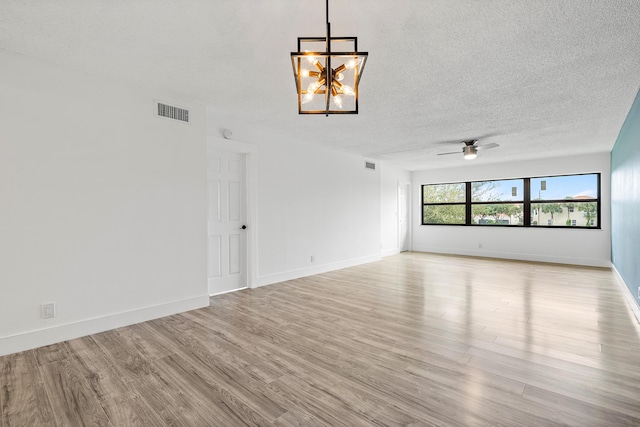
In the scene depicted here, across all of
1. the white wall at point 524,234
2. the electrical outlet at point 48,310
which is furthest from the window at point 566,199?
the electrical outlet at point 48,310

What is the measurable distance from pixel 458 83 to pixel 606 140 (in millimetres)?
4345

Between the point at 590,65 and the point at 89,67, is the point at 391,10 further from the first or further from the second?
the point at 89,67

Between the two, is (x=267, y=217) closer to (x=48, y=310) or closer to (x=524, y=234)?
(x=48, y=310)

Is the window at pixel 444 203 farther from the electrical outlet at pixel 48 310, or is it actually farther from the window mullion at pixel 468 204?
the electrical outlet at pixel 48 310

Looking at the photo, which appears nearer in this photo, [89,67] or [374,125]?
[89,67]

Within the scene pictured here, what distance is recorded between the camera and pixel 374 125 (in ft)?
15.3

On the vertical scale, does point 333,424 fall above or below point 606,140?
below

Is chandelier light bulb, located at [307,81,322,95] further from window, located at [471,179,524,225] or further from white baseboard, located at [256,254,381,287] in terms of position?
window, located at [471,179,524,225]

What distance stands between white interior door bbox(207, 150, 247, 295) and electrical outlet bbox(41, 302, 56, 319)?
1.82 metres

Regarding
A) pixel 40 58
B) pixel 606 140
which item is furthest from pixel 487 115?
pixel 40 58

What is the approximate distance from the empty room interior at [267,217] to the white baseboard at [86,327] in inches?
0.6

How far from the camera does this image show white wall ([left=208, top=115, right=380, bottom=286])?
4941 millimetres

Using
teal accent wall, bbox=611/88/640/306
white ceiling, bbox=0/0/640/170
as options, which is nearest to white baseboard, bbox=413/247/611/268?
teal accent wall, bbox=611/88/640/306

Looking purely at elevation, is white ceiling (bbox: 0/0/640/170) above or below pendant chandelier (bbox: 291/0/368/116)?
above
